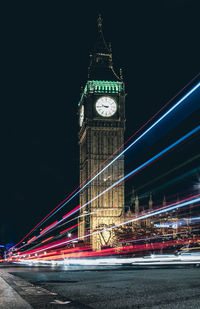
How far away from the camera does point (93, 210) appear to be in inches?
3383

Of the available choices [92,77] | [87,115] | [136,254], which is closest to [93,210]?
[87,115]

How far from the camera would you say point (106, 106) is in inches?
3497

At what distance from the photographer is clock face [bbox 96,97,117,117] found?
289 feet

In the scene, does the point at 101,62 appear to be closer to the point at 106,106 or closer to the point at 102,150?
the point at 106,106

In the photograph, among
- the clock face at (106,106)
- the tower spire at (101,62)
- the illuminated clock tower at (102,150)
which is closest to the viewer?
the illuminated clock tower at (102,150)

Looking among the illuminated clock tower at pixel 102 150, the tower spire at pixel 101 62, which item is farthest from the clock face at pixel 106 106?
the tower spire at pixel 101 62

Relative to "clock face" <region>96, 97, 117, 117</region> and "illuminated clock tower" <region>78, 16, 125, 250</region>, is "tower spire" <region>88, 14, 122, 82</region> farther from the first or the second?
"clock face" <region>96, 97, 117, 117</region>

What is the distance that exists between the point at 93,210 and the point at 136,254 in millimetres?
50080

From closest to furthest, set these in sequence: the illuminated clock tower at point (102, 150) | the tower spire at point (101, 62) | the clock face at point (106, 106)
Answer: the illuminated clock tower at point (102, 150)
the clock face at point (106, 106)
the tower spire at point (101, 62)

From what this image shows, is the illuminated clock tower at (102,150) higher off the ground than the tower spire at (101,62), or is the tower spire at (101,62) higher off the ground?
the tower spire at (101,62)

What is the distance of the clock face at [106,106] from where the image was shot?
88.1 m

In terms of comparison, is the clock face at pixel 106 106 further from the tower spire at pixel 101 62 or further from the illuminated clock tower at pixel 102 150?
the tower spire at pixel 101 62

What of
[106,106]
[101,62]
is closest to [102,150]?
[106,106]

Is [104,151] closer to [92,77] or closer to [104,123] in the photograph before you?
[104,123]
